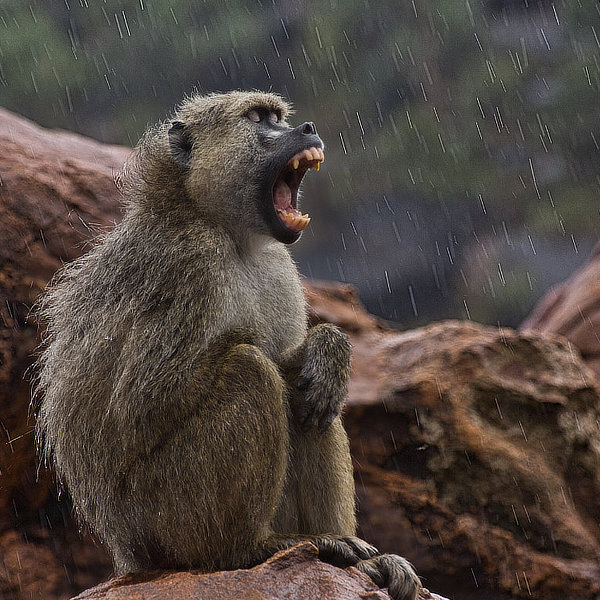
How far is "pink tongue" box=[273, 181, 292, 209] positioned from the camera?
12.4 ft

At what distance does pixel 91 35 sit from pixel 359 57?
8.89ft

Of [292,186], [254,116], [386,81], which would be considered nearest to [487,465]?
[292,186]

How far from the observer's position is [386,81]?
9.43m

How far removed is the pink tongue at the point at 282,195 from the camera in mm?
3783

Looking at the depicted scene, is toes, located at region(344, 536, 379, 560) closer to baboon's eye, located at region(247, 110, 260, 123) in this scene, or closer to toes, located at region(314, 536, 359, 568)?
toes, located at region(314, 536, 359, 568)

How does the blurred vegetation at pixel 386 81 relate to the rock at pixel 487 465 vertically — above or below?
above

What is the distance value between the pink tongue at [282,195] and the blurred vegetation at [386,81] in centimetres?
549

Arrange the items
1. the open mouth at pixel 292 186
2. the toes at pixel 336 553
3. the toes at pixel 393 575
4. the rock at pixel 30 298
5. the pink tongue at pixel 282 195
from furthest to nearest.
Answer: the rock at pixel 30 298
the pink tongue at pixel 282 195
the open mouth at pixel 292 186
the toes at pixel 336 553
the toes at pixel 393 575

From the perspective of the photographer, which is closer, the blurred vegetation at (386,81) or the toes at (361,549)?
the toes at (361,549)

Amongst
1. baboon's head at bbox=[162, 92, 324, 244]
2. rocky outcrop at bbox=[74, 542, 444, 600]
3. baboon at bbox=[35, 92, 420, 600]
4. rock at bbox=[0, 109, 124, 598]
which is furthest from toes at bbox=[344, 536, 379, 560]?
rock at bbox=[0, 109, 124, 598]

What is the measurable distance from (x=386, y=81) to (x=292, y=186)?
5892 mm

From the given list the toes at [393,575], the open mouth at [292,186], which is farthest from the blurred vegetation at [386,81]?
the toes at [393,575]

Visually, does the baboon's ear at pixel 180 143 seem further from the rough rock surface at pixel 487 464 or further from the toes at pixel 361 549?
the rough rock surface at pixel 487 464

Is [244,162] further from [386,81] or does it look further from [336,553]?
[386,81]
